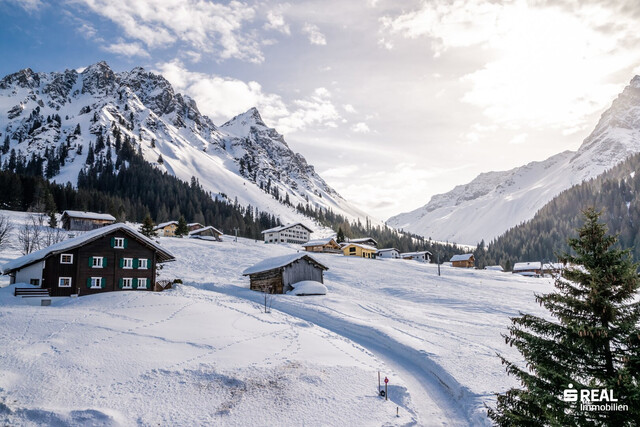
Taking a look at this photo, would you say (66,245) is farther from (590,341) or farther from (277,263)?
(590,341)

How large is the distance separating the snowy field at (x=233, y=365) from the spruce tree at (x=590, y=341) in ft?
22.6

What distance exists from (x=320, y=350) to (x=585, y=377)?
1445 cm

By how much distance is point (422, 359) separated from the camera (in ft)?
74.0

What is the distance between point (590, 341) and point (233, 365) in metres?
14.0

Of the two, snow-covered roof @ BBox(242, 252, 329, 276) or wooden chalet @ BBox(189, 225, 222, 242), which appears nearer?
snow-covered roof @ BBox(242, 252, 329, 276)

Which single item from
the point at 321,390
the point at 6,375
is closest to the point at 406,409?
the point at 321,390

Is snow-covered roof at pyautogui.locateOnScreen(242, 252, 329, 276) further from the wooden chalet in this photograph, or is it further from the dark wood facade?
the wooden chalet

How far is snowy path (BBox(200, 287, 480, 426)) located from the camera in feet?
53.4

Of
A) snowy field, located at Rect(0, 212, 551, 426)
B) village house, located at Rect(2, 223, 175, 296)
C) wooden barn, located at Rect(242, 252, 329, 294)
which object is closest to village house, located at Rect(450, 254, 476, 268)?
wooden barn, located at Rect(242, 252, 329, 294)

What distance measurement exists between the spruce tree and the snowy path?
6391 mm

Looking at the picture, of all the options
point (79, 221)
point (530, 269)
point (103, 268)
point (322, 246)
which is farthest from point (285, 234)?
point (103, 268)

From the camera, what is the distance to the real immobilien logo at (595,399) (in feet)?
28.9

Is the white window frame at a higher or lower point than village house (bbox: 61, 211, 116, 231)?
lower

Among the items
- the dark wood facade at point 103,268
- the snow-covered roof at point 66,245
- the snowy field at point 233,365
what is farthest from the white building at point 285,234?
the snowy field at point 233,365
